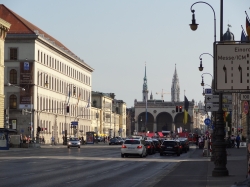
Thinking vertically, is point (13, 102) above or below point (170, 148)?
above

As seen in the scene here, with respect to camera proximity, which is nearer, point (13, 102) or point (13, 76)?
point (13, 102)

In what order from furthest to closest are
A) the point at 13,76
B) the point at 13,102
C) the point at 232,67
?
1. the point at 13,76
2. the point at 13,102
3. the point at 232,67

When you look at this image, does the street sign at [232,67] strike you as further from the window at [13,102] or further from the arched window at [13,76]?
the arched window at [13,76]

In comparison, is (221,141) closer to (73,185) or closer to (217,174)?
(217,174)

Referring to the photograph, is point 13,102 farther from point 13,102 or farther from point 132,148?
point 132,148

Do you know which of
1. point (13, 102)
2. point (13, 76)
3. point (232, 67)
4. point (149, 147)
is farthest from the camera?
point (13, 76)

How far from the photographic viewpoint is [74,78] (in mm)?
139625

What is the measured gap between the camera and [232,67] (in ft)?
73.7

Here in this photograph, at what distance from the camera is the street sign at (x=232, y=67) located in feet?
71.5

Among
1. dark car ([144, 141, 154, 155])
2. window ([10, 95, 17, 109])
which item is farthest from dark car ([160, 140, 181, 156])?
A: window ([10, 95, 17, 109])

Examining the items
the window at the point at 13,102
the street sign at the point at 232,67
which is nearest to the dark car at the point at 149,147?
the street sign at the point at 232,67

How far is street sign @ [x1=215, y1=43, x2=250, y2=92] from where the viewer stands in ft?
71.5

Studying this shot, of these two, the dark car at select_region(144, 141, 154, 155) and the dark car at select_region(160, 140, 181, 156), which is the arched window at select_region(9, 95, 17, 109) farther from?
the dark car at select_region(160, 140, 181, 156)

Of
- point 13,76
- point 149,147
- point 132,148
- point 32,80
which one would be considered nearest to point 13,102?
point 13,76
